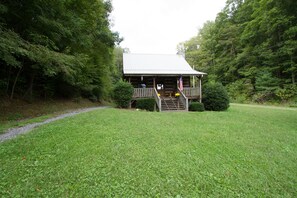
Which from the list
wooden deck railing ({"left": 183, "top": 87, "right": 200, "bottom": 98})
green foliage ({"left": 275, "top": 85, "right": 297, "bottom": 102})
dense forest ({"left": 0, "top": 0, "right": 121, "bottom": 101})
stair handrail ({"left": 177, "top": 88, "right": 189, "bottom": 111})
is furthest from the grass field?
green foliage ({"left": 275, "top": 85, "right": 297, "bottom": 102})

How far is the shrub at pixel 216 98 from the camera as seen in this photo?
12.2 metres

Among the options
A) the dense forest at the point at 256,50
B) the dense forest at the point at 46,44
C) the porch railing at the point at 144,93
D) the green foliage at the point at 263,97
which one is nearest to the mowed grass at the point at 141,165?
the dense forest at the point at 46,44

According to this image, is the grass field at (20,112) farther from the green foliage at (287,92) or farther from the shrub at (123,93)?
the green foliage at (287,92)

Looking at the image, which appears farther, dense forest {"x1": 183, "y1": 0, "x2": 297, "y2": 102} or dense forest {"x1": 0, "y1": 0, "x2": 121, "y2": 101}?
dense forest {"x1": 183, "y1": 0, "x2": 297, "y2": 102}

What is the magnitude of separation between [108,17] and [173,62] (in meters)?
9.44

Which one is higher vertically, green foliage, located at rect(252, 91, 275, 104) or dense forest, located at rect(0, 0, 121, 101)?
dense forest, located at rect(0, 0, 121, 101)

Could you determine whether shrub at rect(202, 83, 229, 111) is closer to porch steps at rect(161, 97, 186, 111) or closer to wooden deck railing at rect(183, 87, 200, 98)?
wooden deck railing at rect(183, 87, 200, 98)

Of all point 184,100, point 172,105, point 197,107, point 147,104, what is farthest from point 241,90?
point 147,104

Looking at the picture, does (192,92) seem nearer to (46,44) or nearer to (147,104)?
(147,104)

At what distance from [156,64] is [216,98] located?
296 inches

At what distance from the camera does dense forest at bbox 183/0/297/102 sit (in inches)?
700

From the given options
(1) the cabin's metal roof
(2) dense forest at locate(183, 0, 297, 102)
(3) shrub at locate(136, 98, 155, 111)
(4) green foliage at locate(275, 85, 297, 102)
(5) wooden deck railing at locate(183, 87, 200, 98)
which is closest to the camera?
(3) shrub at locate(136, 98, 155, 111)

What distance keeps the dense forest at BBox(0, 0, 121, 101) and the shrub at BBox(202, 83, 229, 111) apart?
9932 millimetres

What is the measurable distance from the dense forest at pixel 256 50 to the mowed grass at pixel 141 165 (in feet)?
47.5
